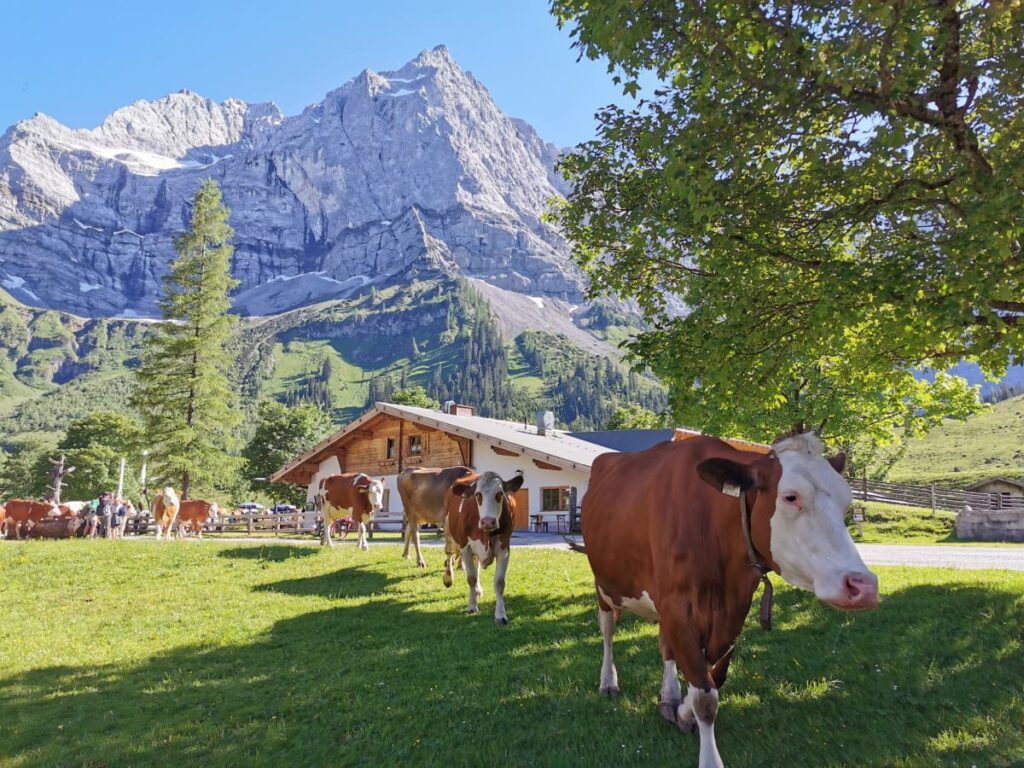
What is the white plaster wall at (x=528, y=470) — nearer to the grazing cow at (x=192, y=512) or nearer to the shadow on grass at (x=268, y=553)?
the grazing cow at (x=192, y=512)

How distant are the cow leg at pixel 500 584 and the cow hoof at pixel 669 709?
4270 millimetres

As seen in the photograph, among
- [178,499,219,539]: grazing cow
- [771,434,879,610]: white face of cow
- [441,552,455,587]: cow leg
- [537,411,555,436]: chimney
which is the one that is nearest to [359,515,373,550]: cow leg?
[441,552,455,587]: cow leg

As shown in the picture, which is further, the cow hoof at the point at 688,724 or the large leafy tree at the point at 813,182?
the large leafy tree at the point at 813,182

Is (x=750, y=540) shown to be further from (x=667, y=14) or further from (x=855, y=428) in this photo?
(x=855, y=428)

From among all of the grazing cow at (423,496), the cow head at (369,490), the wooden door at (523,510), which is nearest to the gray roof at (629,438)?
the wooden door at (523,510)

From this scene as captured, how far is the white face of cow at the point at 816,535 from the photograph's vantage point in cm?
345

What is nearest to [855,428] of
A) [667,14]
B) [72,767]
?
[667,14]

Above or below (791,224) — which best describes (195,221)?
above

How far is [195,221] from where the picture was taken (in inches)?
1709

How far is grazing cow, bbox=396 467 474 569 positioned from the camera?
615 inches

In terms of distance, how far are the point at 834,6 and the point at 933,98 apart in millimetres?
1633

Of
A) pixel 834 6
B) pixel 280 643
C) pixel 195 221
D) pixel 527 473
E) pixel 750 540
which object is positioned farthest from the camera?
pixel 195 221

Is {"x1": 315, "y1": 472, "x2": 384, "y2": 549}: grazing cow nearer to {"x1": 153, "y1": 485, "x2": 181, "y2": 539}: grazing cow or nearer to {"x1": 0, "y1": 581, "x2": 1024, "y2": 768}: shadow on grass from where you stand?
{"x1": 153, "y1": 485, "x2": 181, "y2": 539}: grazing cow

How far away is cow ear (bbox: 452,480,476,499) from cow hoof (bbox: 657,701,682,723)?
18.5 ft
